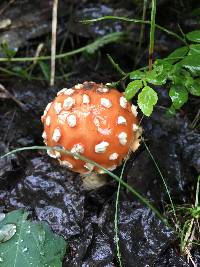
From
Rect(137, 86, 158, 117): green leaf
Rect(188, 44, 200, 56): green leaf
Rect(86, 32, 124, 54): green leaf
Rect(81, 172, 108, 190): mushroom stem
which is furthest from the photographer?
Rect(86, 32, 124, 54): green leaf

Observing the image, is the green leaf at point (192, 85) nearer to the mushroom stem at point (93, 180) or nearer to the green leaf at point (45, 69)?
the mushroom stem at point (93, 180)

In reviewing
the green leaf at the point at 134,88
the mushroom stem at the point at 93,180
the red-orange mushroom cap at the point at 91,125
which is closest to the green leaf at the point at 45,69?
the red-orange mushroom cap at the point at 91,125

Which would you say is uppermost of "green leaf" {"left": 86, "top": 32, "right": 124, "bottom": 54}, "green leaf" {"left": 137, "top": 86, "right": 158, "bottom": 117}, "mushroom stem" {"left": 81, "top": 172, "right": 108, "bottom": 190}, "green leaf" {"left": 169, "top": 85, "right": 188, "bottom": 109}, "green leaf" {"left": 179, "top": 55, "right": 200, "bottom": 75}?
"green leaf" {"left": 179, "top": 55, "right": 200, "bottom": 75}

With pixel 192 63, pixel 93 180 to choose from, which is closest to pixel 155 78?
pixel 192 63

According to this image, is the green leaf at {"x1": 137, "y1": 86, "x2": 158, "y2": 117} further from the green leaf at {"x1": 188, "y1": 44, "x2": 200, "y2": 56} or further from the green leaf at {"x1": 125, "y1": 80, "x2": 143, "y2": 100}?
the green leaf at {"x1": 188, "y1": 44, "x2": 200, "y2": 56}

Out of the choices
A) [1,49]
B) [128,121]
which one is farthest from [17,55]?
[128,121]

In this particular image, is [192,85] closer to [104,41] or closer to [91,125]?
[91,125]

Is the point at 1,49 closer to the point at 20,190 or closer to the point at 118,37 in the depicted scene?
the point at 118,37

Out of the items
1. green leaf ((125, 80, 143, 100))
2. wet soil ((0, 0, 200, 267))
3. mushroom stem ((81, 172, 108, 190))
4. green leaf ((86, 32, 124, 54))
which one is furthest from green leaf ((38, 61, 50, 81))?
green leaf ((125, 80, 143, 100))
